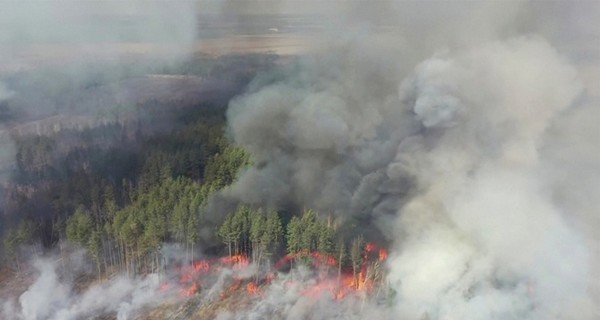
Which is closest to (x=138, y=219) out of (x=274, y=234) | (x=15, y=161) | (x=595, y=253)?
(x=274, y=234)

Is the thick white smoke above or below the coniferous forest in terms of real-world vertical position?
below

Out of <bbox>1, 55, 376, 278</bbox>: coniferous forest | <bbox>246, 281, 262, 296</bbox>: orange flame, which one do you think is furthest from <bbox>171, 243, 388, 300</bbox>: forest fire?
<bbox>1, 55, 376, 278</bbox>: coniferous forest

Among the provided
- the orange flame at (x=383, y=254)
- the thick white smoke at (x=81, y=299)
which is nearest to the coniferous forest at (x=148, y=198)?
the thick white smoke at (x=81, y=299)

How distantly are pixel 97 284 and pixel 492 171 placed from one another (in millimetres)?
18094

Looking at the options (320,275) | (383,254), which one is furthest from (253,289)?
(383,254)

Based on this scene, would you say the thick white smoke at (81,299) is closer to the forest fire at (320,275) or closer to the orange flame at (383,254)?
the forest fire at (320,275)

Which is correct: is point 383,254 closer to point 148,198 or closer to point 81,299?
point 148,198

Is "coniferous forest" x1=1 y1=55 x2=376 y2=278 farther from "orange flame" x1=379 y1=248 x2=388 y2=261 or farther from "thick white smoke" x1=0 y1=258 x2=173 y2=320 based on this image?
"orange flame" x1=379 y1=248 x2=388 y2=261

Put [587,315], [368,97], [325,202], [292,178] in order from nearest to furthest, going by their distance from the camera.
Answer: [587,315], [325,202], [292,178], [368,97]

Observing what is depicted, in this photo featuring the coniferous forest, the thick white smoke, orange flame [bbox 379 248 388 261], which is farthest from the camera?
the coniferous forest

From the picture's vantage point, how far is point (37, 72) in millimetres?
36906

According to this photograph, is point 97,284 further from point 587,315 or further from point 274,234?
point 587,315

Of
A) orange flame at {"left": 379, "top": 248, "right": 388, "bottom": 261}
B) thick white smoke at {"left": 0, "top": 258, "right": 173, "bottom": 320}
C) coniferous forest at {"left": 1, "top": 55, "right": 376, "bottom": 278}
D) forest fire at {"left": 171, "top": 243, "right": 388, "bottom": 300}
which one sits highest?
coniferous forest at {"left": 1, "top": 55, "right": 376, "bottom": 278}

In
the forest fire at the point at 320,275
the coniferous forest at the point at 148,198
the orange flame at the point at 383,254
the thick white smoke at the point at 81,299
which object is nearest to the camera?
the thick white smoke at the point at 81,299
